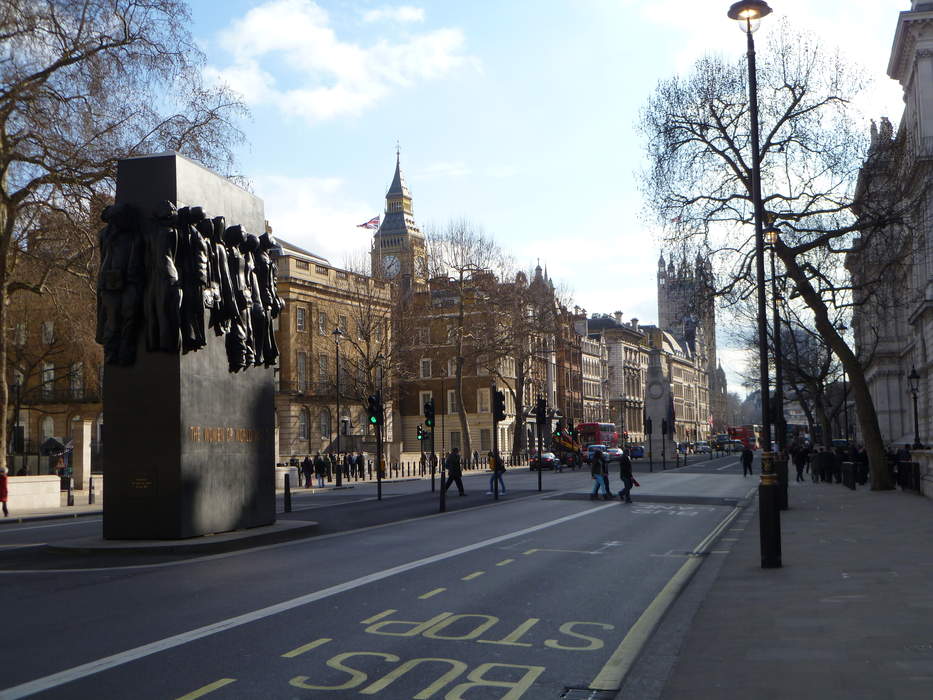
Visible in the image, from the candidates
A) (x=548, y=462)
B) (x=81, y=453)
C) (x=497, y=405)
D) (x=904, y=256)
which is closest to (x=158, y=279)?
(x=497, y=405)

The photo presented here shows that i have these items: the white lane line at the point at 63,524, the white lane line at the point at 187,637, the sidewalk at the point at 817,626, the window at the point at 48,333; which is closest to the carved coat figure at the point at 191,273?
the white lane line at the point at 187,637

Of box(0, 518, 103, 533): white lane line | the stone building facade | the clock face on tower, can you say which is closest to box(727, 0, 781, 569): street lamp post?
box(0, 518, 103, 533): white lane line

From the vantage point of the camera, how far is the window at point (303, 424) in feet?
220

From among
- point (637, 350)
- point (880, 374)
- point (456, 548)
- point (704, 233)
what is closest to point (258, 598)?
point (456, 548)

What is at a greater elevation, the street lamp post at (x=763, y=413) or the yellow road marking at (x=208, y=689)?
the street lamp post at (x=763, y=413)

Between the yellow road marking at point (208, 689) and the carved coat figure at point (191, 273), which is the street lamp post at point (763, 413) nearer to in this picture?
the yellow road marking at point (208, 689)

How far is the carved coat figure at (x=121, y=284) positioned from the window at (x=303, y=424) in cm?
5071

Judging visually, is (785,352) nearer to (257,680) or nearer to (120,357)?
(120,357)

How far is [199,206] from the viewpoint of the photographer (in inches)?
668

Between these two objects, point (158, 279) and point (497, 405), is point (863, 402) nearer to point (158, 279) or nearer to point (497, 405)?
point (497, 405)

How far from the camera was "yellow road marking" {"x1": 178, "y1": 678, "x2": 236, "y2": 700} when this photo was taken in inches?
255

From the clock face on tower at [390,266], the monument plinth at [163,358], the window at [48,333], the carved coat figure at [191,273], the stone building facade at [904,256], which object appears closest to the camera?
the monument plinth at [163,358]

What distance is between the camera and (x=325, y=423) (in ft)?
228

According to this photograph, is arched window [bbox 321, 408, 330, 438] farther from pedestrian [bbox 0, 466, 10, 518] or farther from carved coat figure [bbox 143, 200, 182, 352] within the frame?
carved coat figure [bbox 143, 200, 182, 352]
